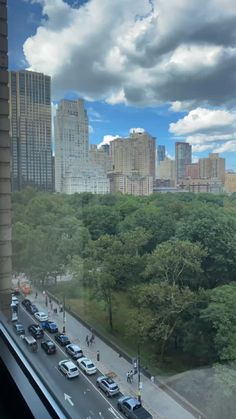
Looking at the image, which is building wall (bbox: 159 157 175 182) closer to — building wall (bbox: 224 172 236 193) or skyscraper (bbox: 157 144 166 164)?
skyscraper (bbox: 157 144 166 164)

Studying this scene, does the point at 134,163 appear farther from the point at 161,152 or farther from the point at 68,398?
the point at 68,398

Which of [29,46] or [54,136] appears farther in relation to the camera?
[54,136]

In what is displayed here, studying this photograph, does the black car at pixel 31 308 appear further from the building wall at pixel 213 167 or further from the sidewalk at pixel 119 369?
the building wall at pixel 213 167

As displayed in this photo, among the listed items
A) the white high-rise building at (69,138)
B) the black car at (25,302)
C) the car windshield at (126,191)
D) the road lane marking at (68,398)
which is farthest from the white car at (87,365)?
the white high-rise building at (69,138)

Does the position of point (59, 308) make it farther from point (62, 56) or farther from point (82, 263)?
point (62, 56)

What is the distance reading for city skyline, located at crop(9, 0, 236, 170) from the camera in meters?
1.09

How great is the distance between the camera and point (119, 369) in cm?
119

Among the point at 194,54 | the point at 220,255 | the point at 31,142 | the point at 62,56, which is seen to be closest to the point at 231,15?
the point at 194,54

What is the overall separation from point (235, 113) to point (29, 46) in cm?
135

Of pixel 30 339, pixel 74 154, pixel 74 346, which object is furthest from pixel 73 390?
pixel 74 154

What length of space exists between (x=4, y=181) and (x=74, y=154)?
442 mm

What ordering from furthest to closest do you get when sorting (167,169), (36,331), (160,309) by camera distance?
1. (36,331)
2. (167,169)
3. (160,309)

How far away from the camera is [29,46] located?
1.85m

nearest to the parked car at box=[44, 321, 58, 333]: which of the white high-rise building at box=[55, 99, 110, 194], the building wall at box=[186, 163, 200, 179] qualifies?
the white high-rise building at box=[55, 99, 110, 194]
